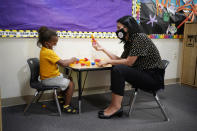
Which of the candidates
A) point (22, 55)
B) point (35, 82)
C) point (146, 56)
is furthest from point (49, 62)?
point (146, 56)

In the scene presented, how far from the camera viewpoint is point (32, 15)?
250 centimetres

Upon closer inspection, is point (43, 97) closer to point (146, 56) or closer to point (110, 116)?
point (110, 116)

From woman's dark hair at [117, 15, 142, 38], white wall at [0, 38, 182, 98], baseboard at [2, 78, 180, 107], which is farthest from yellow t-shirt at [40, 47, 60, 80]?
woman's dark hair at [117, 15, 142, 38]

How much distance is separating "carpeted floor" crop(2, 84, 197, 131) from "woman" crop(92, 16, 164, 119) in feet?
0.68

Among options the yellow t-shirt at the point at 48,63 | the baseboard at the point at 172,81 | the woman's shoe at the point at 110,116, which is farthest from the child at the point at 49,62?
the baseboard at the point at 172,81

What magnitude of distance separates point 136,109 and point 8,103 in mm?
1747

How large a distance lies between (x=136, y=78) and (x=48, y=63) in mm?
1041

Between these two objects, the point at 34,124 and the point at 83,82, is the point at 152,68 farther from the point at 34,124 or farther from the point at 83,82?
the point at 34,124

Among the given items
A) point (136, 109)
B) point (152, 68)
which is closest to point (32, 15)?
point (152, 68)

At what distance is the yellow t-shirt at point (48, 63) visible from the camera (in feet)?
7.14

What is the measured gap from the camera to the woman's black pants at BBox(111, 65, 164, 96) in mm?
2092

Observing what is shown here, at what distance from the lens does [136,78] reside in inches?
82.7

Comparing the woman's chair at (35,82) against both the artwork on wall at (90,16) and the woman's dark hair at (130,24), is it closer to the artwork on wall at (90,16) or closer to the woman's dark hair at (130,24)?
the artwork on wall at (90,16)

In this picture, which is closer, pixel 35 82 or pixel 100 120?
pixel 100 120
